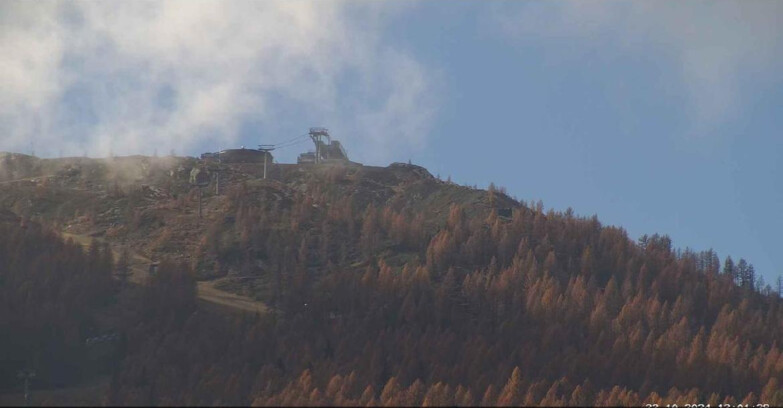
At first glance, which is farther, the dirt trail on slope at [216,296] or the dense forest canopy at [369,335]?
the dirt trail on slope at [216,296]

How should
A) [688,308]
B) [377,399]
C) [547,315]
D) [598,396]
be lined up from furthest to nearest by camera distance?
1. [688,308]
2. [547,315]
3. [598,396]
4. [377,399]

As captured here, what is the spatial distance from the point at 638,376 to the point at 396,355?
26952mm

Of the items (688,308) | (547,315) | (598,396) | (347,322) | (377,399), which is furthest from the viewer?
(688,308)

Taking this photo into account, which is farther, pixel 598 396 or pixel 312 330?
pixel 312 330

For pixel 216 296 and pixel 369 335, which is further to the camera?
pixel 216 296

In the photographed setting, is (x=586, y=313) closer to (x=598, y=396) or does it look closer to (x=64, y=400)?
(x=598, y=396)

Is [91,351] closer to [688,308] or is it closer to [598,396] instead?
[598,396]

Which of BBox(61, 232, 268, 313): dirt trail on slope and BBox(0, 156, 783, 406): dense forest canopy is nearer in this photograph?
BBox(0, 156, 783, 406): dense forest canopy

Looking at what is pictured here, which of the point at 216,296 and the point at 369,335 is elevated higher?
the point at 216,296

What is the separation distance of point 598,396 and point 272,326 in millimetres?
37704

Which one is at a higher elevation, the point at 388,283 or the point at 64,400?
the point at 388,283

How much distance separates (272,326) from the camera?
161375mm

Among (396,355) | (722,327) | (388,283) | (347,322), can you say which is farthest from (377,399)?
(722,327)

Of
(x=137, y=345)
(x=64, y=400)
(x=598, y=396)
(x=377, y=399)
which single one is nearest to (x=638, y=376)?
(x=598, y=396)
